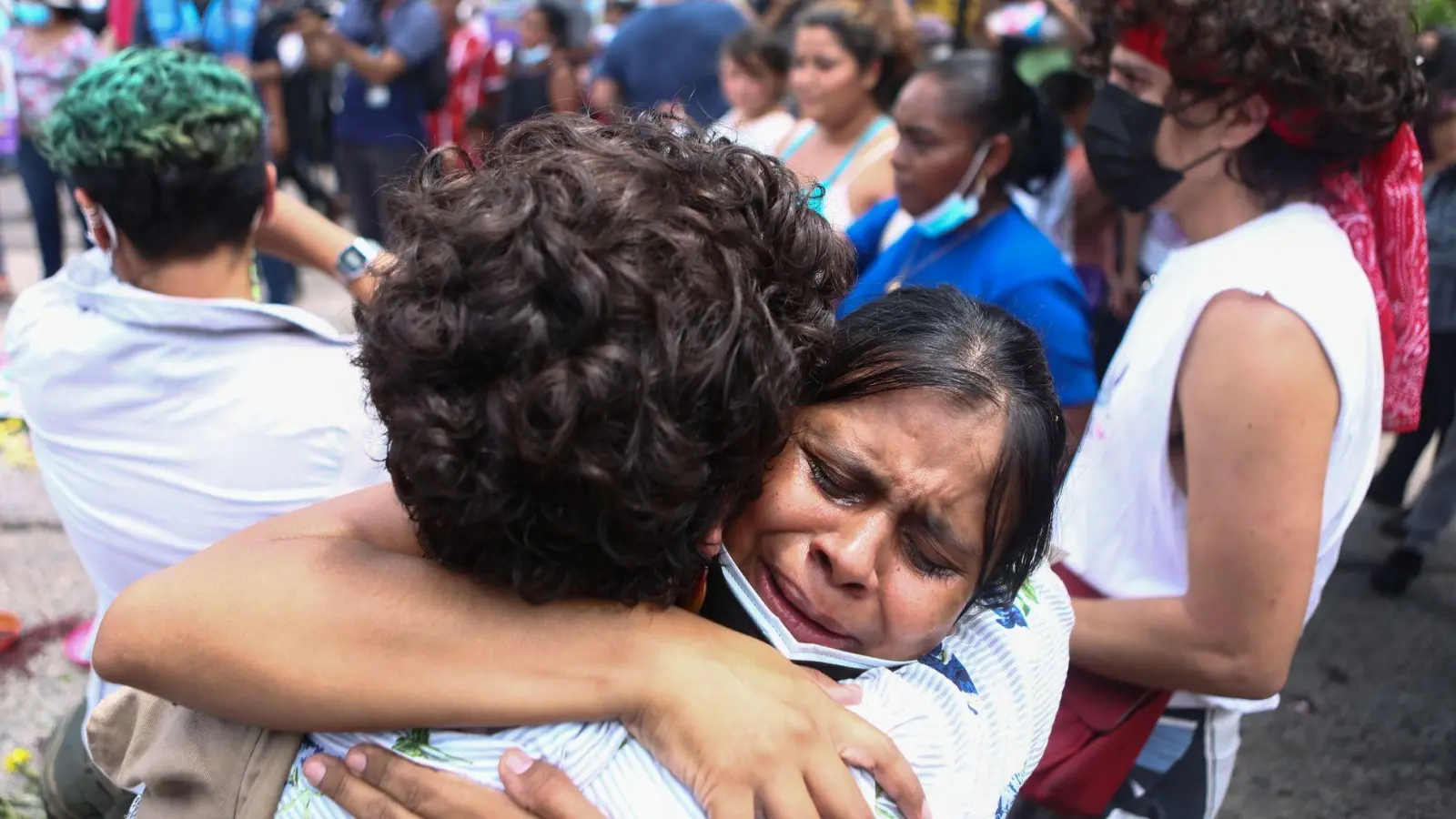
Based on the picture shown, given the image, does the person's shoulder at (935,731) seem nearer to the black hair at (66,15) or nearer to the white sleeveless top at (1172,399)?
the white sleeveless top at (1172,399)

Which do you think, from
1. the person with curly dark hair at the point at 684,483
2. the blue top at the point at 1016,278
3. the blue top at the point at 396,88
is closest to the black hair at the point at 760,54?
the blue top at the point at 396,88

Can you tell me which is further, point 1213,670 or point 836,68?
point 836,68

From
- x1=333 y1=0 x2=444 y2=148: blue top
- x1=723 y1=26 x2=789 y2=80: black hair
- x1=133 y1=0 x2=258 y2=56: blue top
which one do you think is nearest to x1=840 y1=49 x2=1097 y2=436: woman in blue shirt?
x1=723 y1=26 x2=789 y2=80: black hair

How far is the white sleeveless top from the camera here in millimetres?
1613

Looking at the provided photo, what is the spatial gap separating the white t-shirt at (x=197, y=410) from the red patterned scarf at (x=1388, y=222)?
1593 millimetres

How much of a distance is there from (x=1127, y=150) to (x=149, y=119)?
5.84 ft

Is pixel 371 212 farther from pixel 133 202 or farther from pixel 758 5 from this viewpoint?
pixel 133 202

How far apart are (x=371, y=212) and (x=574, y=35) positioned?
7.72ft

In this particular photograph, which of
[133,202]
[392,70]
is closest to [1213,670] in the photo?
[133,202]

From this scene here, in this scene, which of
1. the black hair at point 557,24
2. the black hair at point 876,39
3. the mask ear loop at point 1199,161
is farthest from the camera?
the black hair at point 557,24

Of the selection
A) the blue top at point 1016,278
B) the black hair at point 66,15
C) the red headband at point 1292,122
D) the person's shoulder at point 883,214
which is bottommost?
the black hair at point 66,15

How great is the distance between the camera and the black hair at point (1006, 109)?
123 inches

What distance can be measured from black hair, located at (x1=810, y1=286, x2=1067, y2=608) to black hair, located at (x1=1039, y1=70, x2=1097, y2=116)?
12.9ft

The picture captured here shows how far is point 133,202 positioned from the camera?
191 cm
